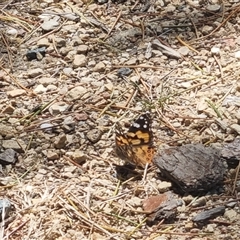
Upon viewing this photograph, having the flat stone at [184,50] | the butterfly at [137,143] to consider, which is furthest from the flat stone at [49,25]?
the butterfly at [137,143]

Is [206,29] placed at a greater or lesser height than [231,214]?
greater

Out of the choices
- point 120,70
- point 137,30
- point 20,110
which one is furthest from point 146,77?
point 20,110

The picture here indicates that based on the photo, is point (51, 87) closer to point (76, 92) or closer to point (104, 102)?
point (76, 92)

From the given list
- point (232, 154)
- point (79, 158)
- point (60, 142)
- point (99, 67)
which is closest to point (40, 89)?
point (99, 67)

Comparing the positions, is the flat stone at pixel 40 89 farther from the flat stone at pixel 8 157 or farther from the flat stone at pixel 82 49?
the flat stone at pixel 8 157

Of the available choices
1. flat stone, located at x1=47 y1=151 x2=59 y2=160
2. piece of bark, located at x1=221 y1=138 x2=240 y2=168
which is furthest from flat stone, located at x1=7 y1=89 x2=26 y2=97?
piece of bark, located at x1=221 y1=138 x2=240 y2=168

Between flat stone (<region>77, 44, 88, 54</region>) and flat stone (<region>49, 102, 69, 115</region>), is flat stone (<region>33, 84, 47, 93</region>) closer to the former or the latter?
flat stone (<region>49, 102, 69, 115</region>)

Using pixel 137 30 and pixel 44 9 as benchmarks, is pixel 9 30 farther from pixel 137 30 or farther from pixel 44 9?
pixel 137 30
